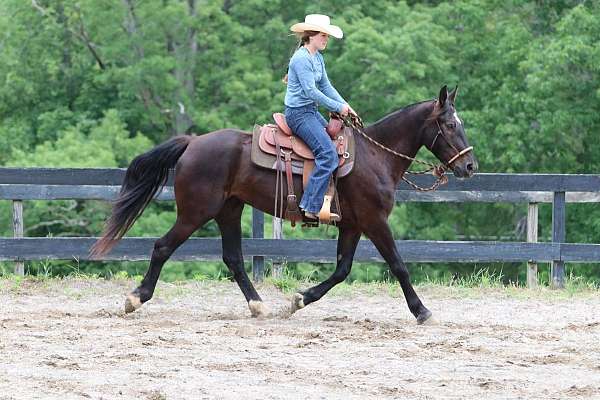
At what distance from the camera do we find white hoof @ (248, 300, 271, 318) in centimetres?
946

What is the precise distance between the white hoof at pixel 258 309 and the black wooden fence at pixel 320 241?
1899mm

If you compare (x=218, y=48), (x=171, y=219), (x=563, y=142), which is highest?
(x=218, y=48)

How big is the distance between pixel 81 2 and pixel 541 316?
2208 centimetres

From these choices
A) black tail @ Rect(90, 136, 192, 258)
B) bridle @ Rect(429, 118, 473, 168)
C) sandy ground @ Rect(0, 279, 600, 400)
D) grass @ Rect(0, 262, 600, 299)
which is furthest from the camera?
grass @ Rect(0, 262, 600, 299)

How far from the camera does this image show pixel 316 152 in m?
9.16

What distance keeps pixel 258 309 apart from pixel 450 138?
218 cm

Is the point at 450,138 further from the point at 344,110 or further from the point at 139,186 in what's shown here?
the point at 139,186

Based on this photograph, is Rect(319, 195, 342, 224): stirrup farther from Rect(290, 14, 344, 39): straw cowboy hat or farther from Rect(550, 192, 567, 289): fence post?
Rect(550, 192, 567, 289): fence post

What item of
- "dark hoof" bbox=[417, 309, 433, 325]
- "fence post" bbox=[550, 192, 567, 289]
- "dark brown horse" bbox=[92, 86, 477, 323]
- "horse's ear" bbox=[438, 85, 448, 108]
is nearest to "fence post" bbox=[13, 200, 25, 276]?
"dark brown horse" bbox=[92, 86, 477, 323]

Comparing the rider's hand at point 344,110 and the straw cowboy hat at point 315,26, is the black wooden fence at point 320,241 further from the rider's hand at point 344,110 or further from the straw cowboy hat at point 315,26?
the straw cowboy hat at point 315,26

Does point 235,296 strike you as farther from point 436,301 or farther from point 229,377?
point 229,377

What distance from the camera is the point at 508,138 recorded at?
24953 millimetres

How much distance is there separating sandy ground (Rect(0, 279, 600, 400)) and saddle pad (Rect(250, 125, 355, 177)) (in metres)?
1.26

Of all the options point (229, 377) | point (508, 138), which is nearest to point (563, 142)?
point (508, 138)
